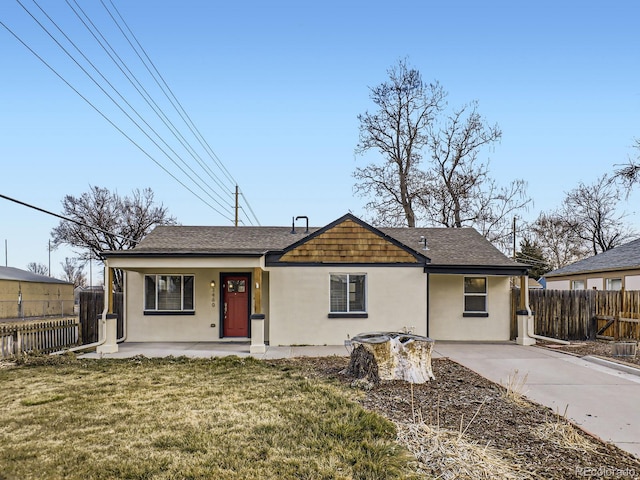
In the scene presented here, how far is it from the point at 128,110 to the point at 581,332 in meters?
16.8

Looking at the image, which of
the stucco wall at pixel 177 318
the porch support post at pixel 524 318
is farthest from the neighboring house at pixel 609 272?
the stucco wall at pixel 177 318

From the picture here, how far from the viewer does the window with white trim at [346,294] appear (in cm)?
1338

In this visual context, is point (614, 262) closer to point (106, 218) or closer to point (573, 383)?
point (573, 383)

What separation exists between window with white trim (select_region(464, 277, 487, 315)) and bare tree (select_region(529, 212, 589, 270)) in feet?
80.1

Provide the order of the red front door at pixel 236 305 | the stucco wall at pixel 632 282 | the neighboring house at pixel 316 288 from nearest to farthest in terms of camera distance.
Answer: the neighboring house at pixel 316 288
the red front door at pixel 236 305
the stucco wall at pixel 632 282

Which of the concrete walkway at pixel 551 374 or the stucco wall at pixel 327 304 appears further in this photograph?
the stucco wall at pixel 327 304

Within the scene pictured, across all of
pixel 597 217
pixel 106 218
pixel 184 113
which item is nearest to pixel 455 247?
pixel 184 113

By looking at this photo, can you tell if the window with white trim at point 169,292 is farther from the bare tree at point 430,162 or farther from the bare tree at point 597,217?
the bare tree at point 597,217

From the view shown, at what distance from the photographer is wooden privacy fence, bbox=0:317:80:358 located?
1103 centimetres

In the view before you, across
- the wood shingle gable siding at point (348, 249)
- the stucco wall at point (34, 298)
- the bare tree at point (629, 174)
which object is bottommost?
the stucco wall at point (34, 298)

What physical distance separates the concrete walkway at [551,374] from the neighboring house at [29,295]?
25.3 metres

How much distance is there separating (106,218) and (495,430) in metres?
34.5

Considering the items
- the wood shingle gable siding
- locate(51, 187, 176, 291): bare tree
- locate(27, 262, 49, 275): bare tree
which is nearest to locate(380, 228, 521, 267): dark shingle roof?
the wood shingle gable siding

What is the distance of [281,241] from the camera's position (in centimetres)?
1515
